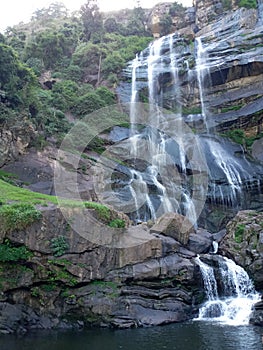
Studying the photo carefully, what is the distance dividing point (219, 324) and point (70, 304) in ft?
20.5

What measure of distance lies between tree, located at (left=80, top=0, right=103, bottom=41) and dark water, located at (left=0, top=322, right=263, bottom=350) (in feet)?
154

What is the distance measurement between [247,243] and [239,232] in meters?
0.94

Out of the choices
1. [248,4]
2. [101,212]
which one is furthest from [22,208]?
[248,4]

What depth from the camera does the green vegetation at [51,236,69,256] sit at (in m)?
17.5

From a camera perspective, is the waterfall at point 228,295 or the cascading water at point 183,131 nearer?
the waterfall at point 228,295

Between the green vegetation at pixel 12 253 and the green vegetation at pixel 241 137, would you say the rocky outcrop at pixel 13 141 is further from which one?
the green vegetation at pixel 241 137

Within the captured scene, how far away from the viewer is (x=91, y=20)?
182 ft

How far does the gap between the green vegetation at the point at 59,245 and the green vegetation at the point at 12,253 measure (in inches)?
40.8

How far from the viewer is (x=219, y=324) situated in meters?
16.5

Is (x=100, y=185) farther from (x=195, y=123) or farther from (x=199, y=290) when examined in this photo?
(x=195, y=123)

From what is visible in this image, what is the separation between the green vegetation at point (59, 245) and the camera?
57.6 ft

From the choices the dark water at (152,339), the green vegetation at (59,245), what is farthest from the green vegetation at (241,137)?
the green vegetation at (59,245)

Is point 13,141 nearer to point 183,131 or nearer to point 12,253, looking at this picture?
point 12,253

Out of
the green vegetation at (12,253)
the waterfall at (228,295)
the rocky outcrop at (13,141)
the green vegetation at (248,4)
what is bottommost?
the waterfall at (228,295)
